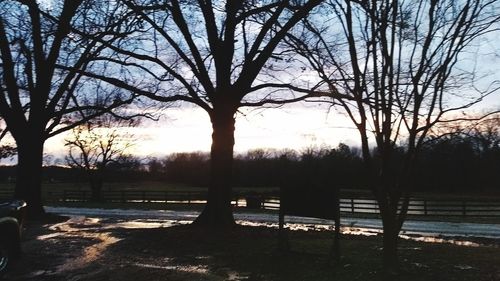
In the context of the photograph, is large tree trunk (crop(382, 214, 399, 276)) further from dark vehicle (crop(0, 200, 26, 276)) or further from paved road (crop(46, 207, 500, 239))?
paved road (crop(46, 207, 500, 239))

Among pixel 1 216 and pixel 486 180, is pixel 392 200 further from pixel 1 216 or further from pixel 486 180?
pixel 486 180

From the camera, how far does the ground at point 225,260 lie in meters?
8.81

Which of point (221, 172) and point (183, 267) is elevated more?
point (221, 172)

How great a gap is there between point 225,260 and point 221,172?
6.30 m

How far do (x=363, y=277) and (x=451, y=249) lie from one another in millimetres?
4204

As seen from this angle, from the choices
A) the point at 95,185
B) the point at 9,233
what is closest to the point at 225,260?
the point at 9,233

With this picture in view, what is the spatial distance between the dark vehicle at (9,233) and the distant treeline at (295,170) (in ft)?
16.8

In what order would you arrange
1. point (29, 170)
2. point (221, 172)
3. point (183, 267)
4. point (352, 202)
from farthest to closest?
point (352, 202), point (29, 170), point (221, 172), point (183, 267)

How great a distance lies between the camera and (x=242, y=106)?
18.1 metres

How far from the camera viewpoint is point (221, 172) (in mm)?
16641

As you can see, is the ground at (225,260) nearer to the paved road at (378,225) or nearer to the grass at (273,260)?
the grass at (273,260)

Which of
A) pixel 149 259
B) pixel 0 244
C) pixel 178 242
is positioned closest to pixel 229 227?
pixel 178 242

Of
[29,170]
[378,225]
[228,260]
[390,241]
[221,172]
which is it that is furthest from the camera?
[378,225]

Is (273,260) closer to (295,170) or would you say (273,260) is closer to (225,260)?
(225,260)
